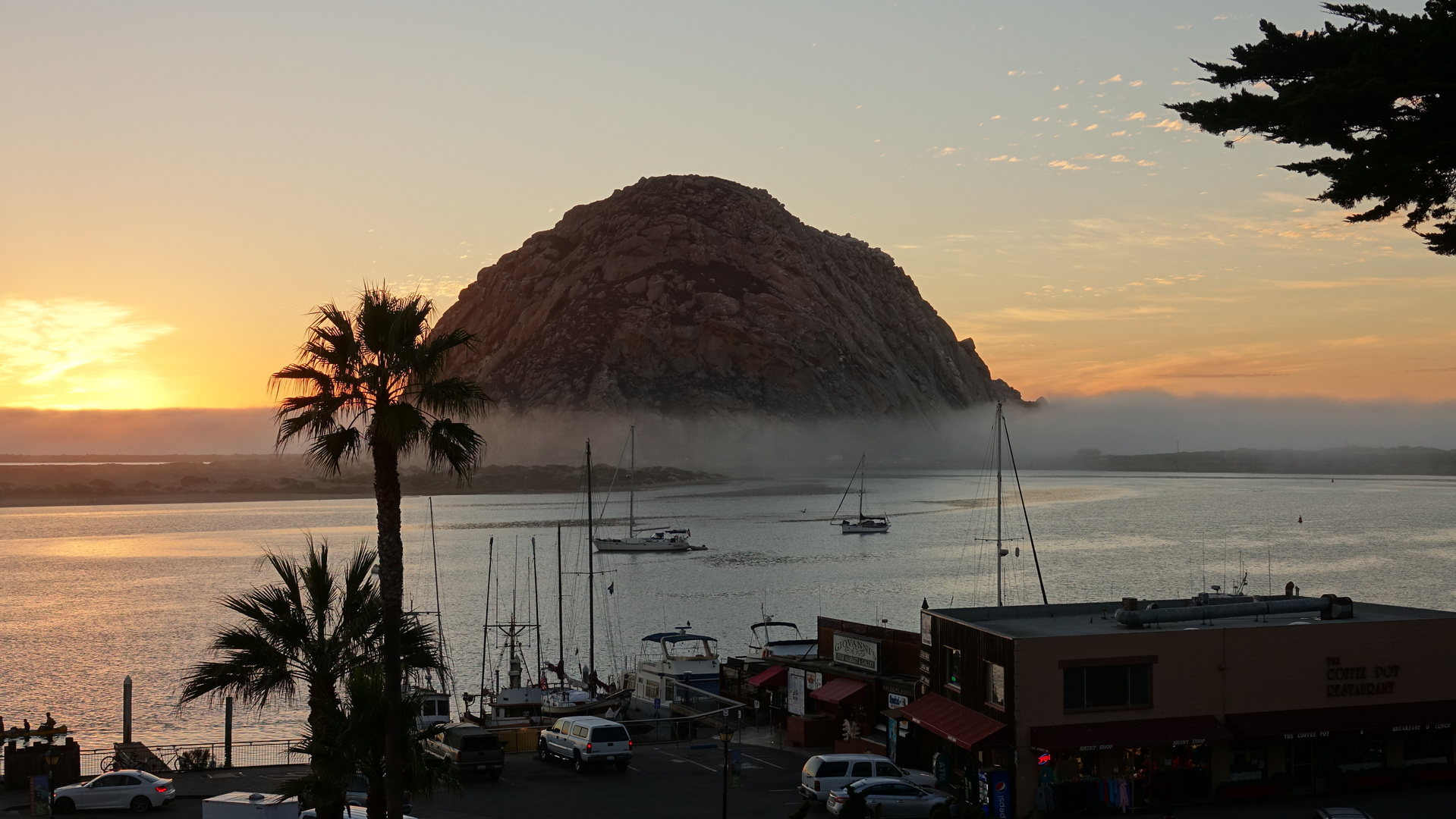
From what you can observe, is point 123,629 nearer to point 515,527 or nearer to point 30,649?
point 30,649

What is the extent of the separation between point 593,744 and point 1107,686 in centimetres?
1351

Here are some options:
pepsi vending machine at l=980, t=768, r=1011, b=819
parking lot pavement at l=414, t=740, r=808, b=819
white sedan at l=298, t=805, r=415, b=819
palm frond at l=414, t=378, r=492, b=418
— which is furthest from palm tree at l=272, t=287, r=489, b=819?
pepsi vending machine at l=980, t=768, r=1011, b=819

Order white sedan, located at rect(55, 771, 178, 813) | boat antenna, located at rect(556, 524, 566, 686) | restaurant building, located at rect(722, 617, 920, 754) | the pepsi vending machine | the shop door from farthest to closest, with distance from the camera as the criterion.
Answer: boat antenna, located at rect(556, 524, 566, 686) → restaurant building, located at rect(722, 617, 920, 754) → the shop door → white sedan, located at rect(55, 771, 178, 813) → the pepsi vending machine

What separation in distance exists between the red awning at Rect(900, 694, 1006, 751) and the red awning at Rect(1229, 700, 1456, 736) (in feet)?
19.7

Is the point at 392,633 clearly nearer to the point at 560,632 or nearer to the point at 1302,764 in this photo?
the point at 1302,764

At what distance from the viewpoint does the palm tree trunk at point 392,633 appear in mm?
14828

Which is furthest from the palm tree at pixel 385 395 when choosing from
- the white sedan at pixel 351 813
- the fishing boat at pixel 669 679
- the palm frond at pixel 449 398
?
the fishing boat at pixel 669 679

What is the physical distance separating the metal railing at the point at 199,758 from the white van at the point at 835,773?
1467 cm

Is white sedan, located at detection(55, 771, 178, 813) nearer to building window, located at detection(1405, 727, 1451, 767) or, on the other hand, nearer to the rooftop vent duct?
the rooftop vent duct

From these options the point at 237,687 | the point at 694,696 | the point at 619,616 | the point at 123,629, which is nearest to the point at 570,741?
the point at 694,696

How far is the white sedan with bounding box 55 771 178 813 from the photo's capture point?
27.0 meters

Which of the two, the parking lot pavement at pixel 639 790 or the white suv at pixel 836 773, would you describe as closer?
the white suv at pixel 836 773

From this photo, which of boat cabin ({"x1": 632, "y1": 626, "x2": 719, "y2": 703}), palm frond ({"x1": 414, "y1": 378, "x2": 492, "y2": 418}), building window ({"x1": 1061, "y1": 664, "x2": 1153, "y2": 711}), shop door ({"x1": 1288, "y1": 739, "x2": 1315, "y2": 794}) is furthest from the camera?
boat cabin ({"x1": 632, "y1": 626, "x2": 719, "y2": 703})

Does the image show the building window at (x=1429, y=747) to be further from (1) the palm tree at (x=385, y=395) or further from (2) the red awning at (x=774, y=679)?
(1) the palm tree at (x=385, y=395)
